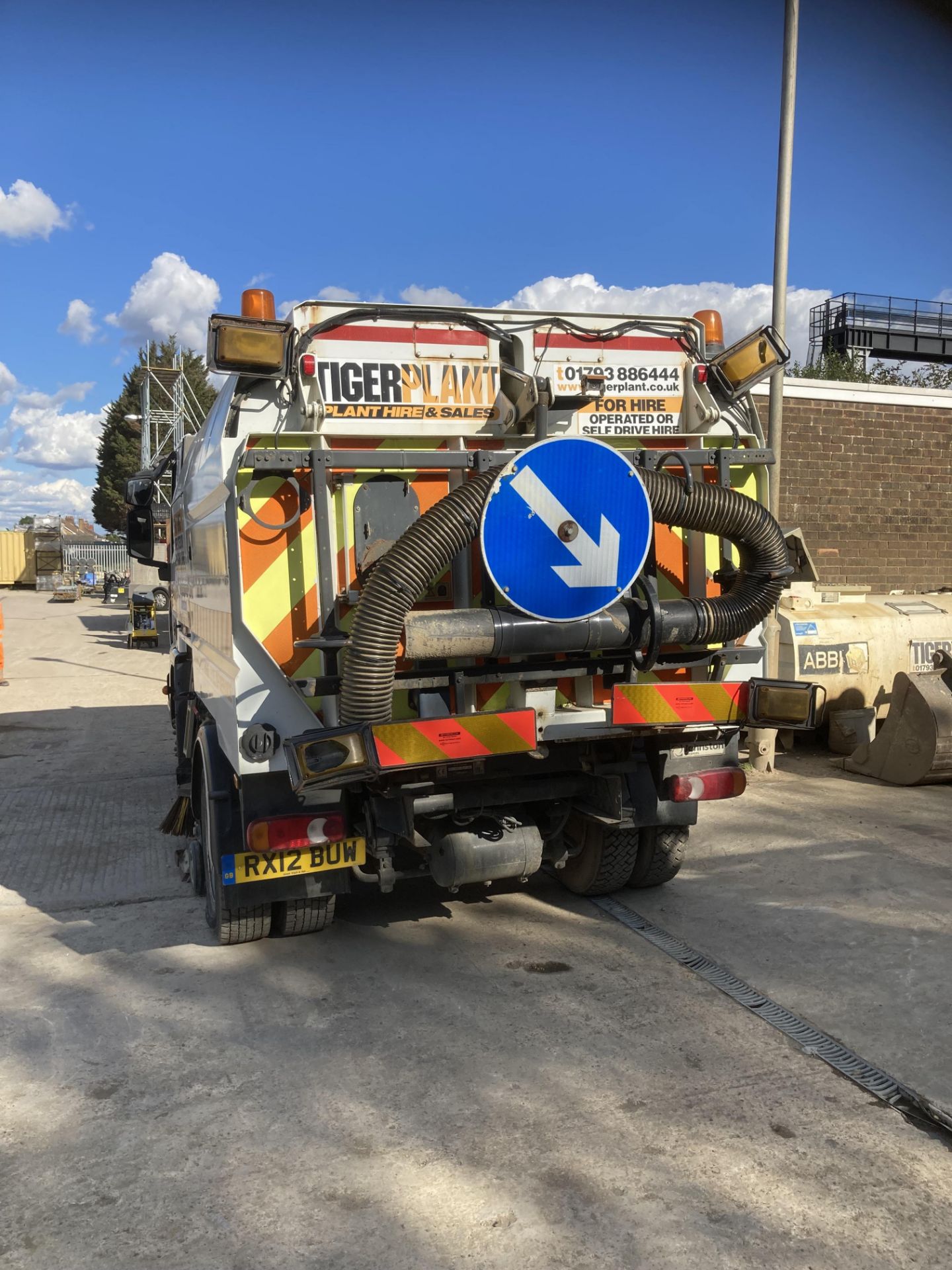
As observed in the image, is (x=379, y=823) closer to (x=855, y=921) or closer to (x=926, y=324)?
(x=855, y=921)

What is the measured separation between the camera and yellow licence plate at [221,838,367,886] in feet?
14.1

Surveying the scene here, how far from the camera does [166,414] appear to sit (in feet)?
97.7

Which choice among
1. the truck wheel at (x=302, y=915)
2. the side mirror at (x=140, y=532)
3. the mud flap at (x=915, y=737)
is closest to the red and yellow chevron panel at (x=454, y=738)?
the truck wheel at (x=302, y=915)

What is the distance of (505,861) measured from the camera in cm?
450

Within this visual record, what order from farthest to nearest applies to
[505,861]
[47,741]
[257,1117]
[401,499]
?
1. [47,741]
2. [505,861]
3. [401,499]
4. [257,1117]

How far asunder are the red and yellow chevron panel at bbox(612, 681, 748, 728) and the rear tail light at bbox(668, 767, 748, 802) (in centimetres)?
51

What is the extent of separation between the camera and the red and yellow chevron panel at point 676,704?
160 inches

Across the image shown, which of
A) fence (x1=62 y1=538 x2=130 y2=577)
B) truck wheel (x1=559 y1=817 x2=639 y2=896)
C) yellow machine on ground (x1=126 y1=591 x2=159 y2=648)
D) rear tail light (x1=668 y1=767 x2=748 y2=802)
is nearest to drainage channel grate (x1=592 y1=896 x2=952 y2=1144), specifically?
truck wheel (x1=559 y1=817 x2=639 y2=896)

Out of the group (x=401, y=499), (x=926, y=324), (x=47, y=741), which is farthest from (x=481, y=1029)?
(x=926, y=324)

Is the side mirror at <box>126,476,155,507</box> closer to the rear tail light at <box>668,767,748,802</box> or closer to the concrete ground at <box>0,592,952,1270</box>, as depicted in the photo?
the concrete ground at <box>0,592,952,1270</box>

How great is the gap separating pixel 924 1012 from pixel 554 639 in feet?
7.04

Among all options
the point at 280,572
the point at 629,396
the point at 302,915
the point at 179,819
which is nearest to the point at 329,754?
the point at 280,572

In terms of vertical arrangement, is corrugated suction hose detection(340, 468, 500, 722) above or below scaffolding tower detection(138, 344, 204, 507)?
below

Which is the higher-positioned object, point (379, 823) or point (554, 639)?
point (554, 639)
